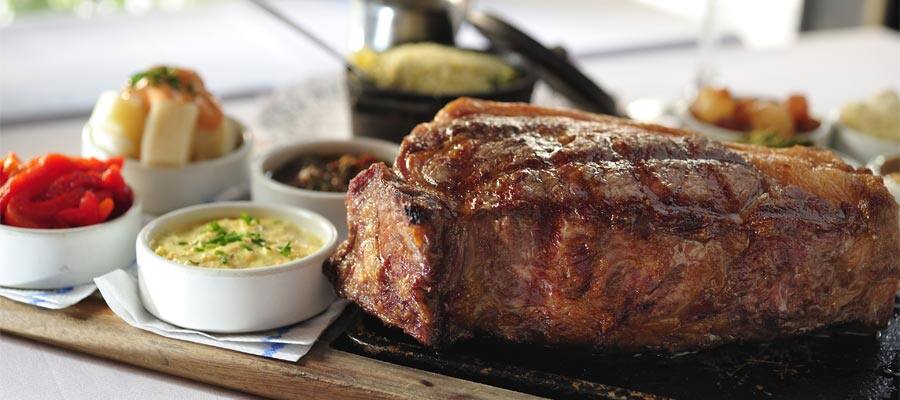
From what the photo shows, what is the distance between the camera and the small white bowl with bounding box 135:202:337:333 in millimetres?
2203

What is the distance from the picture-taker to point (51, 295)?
7.81 feet

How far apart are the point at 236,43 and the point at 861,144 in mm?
3072

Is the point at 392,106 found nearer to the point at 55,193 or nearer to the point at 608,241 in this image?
the point at 55,193

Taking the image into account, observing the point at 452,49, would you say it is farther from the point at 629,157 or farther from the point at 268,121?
the point at 629,157

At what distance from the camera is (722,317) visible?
88.8 inches

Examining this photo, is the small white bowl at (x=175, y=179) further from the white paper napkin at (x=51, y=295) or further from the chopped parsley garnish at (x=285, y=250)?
the chopped parsley garnish at (x=285, y=250)

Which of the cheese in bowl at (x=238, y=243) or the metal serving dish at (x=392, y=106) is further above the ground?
the metal serving dish at (x=392, y=106)

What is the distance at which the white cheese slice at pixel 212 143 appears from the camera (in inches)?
120

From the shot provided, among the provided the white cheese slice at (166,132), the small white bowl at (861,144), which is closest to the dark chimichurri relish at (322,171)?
the white cheese slice at (166,132)

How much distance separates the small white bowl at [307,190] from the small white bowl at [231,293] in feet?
1.25

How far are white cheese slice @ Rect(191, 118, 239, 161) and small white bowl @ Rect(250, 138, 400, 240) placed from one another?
0.58 ft

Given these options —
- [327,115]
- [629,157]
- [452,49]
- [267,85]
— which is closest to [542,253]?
[629,157]

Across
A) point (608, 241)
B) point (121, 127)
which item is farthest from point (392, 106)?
point (608, 241)

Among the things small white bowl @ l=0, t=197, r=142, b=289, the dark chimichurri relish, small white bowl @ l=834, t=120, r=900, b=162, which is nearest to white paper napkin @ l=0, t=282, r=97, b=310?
small white bowl @ l=0, t=197, r=142, b=289
